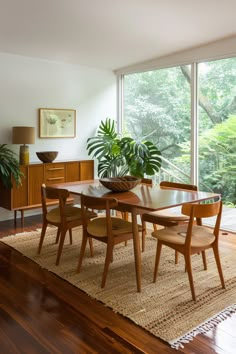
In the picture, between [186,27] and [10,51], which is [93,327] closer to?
[186,27]

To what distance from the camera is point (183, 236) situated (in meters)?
2.82

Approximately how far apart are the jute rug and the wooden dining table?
0.74 feet

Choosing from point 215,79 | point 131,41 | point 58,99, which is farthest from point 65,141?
point 215,79

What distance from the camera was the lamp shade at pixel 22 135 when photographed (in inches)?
190

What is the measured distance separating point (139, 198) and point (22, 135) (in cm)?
249

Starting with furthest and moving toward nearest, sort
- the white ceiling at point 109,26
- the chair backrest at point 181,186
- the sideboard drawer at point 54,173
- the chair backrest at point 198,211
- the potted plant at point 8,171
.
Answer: the sideboard drawer at point 54,173
the potted plant at point 8,171
the chair backrest at point 181,186
the white ceiling at point 109,26
the chair backrest at point 198,211

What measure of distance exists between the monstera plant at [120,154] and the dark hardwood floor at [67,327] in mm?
2622

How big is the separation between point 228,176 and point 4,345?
135 inches

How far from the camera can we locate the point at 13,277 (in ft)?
10.2

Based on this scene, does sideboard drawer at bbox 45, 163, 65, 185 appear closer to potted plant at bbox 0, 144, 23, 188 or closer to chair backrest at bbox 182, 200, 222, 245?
potted plant at bbox 0, 144, 23, 188

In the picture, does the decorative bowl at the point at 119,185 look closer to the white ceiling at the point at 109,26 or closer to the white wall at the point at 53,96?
the white ceiling at the point at 109,26

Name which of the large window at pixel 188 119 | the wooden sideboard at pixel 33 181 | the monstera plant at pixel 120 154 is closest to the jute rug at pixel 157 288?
the wooden sideboard at pixel 33 181

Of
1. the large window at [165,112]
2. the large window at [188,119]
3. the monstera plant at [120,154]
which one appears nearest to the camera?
the large window at [188,119]

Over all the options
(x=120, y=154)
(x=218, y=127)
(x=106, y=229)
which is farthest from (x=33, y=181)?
(x=218, y=127)
